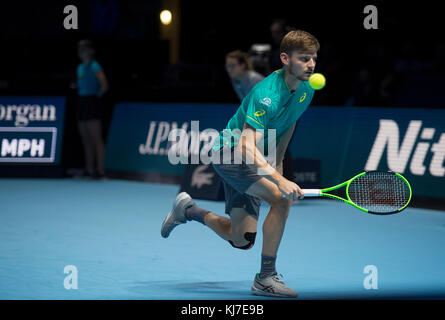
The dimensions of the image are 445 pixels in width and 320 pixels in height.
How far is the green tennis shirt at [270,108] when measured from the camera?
4988mm

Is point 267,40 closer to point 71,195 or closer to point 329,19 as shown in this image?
point 329,19

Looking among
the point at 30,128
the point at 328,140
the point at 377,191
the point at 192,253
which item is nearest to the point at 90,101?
the point at 30,128

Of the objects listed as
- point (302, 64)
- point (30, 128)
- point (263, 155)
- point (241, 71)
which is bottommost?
point (30, 128)

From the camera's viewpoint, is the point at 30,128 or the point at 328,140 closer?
the point at 328,140

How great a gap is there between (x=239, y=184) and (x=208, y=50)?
12.5 m

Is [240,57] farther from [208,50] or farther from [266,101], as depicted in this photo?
[208,50]

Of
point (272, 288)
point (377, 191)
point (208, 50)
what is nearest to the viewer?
point (272, 288)

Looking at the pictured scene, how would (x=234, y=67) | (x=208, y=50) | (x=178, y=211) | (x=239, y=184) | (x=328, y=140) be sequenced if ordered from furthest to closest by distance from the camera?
(x=208, y=50)
(x=328, y=140)
(x=234, y=67)
(x=178, y=211)
(x=239, y=184)

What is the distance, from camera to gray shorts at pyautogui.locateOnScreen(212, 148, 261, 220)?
5266 mm

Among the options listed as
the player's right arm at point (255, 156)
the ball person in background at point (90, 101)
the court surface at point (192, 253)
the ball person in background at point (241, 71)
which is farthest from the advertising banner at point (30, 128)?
the player's right arm at point (255, 156)

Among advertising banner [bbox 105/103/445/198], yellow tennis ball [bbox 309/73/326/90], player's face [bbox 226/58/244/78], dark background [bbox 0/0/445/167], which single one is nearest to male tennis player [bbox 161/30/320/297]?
yellow tennis ball [bbox 309/73/326/90]

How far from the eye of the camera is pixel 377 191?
5.51m

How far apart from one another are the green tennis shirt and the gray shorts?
0.16 meters
